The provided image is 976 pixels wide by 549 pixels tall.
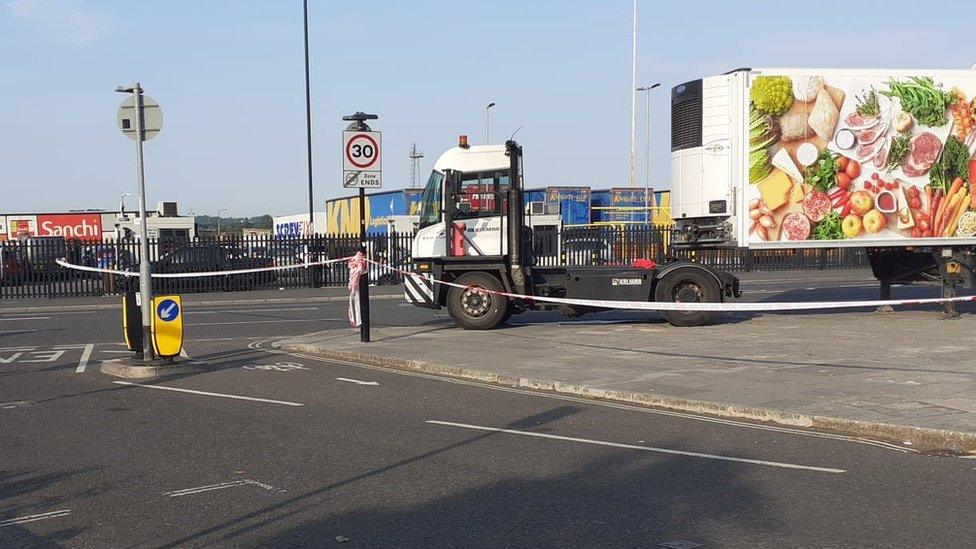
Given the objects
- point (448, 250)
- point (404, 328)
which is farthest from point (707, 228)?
point (404, 328)

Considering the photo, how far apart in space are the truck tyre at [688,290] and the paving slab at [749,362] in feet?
0.90

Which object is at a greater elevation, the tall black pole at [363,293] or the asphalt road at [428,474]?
the tall black pole at [363,293]

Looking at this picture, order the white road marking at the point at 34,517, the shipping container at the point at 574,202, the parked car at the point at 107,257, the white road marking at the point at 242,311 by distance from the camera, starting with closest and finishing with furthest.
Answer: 1. the white road marking at the point at 34,517
2. the white road marking at the point at 242,311
3. the parked car at the point at 107,257
4. the shipping container at the point at 574,202

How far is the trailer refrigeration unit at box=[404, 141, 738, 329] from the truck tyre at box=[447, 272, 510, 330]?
0.06ft

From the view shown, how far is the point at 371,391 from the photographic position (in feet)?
37.8

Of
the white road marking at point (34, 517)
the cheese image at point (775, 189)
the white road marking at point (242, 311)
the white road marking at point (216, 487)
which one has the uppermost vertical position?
the cheese image at point (775, 189)

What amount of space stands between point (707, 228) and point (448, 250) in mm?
4531

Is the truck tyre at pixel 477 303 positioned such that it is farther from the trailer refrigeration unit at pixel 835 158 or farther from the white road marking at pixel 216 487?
the white road marking at pixel 216 487

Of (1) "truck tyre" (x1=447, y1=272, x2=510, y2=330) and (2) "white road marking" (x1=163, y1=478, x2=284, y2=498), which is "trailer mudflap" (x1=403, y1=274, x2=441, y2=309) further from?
(2) "white road marking" (x1=163, y1=478, x2=284, y2=498)

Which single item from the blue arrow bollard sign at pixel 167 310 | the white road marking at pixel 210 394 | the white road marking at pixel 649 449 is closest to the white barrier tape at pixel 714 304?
the white road marking at pixel 649 449

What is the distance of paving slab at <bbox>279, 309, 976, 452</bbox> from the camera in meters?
9.42

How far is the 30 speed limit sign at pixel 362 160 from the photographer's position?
1544 centimetres

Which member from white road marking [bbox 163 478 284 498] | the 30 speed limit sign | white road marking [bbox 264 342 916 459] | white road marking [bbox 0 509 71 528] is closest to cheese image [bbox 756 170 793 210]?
the 30 speed limit sign

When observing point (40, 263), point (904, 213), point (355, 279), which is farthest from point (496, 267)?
point (40, 263)
